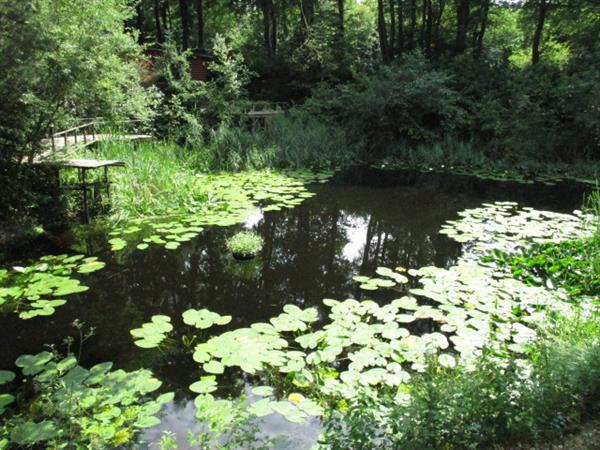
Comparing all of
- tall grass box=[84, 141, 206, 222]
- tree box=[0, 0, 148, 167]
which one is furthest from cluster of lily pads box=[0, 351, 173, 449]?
tall grass box=[84, 141, 206, 222]

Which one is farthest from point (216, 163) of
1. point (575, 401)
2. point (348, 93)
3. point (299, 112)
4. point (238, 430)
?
point (575, 401)

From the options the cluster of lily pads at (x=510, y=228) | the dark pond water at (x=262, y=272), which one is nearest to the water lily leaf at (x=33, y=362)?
the dark pond water at (x=262, y=272)

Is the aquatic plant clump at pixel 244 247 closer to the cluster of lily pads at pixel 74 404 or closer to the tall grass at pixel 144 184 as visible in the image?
the tall grass at pixel 144 184

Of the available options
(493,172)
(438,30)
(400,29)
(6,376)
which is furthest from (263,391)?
(438,30)

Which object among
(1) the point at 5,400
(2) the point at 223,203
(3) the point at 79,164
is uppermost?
(3) the point at 79,164

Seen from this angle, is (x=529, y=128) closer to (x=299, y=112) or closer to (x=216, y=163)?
(x=299, y=112)

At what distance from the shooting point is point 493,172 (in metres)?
11.0

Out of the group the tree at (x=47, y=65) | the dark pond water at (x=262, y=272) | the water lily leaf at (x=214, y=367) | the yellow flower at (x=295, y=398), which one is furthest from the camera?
the tree at (x=47, y=65)

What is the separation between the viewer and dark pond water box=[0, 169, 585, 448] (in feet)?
11.1

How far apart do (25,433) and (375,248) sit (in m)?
4.55

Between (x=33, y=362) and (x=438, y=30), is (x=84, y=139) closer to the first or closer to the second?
(x=33, y=362)

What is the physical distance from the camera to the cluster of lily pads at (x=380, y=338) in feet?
9.80

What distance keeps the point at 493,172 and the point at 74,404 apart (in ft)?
35.5

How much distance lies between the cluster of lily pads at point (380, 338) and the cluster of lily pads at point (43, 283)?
161 centimetres
